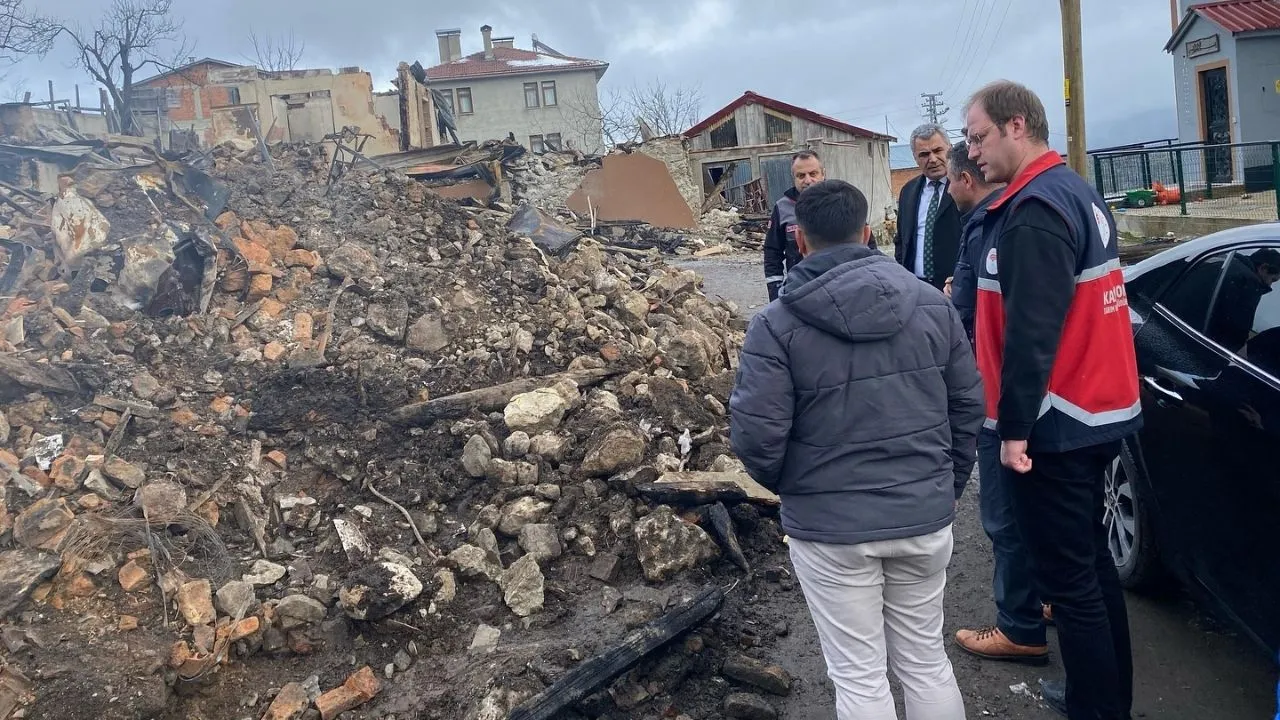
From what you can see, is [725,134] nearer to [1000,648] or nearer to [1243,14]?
[1243,14]

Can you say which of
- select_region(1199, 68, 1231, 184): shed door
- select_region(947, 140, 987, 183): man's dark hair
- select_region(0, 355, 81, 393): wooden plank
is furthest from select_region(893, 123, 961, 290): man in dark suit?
select_region(1199, 68, 1231, 184): shed door

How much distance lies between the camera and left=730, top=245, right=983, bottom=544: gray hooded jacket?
97.6 inches

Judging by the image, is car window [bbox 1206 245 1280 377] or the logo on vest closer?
the logo on vest

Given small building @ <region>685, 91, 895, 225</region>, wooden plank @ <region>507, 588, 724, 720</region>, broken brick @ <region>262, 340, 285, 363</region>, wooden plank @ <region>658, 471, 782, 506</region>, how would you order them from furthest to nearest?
small building @ <region>685, 91, 895, 225</region>
broken brick @ <region>262, 340, 285, 363</region>
wooden plank @ <region>658, 471, 782, 506</region>
wooden plank @ <region>507, 588, 724, 720</region>

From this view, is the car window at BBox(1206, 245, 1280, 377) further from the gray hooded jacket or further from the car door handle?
the gray hooded jacket

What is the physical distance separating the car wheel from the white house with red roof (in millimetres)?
48718

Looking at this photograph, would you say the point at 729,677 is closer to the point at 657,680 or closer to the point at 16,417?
the point at 657,680

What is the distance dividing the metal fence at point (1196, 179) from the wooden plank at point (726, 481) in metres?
10.8

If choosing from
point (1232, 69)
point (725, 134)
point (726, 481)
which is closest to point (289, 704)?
point (726, 481)

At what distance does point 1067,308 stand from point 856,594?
105cm

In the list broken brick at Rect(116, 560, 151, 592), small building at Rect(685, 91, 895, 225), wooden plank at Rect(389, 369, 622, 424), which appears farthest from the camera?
small building at Rect(685, 91, 895, 225)

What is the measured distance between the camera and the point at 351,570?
4.62 meters

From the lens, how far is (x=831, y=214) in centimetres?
258

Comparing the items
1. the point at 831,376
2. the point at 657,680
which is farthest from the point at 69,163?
the point at 831,376
